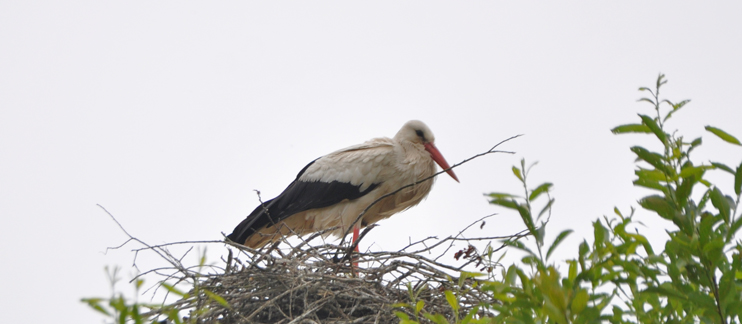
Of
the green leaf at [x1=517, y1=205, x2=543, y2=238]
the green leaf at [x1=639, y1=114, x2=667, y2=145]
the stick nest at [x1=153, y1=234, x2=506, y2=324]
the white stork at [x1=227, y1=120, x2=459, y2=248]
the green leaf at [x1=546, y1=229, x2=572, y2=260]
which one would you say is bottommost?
the green leaf at [x1=546, y1=229, x2=572, y2=260]

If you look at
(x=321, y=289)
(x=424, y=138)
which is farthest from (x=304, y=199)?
(x=321, y=289)

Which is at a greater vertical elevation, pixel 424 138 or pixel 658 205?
pixel 424 138

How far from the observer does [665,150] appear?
1.46m

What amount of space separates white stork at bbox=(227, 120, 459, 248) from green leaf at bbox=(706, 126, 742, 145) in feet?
11.9

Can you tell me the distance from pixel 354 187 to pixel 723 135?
12.3 feet

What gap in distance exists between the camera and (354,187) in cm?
497

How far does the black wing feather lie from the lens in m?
4.91

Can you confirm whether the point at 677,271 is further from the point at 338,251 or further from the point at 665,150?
the point at 338,251

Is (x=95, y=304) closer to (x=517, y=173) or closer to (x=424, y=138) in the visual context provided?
(x=517, y=173)

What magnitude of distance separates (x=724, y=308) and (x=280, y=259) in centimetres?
201

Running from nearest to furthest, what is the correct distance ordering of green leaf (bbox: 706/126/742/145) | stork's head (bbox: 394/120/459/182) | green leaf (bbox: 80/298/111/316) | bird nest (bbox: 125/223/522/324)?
green leaf (bbox: 80/298/111/316) < green leaf (bbox: 706/126/742/145) < bird nest (bbox: 125/223/522/324) < stork's head (bbox: 394/120/459/182)

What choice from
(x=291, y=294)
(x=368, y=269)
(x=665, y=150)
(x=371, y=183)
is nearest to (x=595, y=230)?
(x=665, y=150)

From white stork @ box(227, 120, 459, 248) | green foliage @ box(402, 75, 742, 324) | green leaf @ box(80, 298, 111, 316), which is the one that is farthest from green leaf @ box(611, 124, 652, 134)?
white stork @ box(227, 120, 459, 248)

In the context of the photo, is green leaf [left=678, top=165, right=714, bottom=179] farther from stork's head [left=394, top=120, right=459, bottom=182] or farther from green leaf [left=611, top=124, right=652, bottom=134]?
stork's head [left=394, top=120, right=459, bottom=182]
